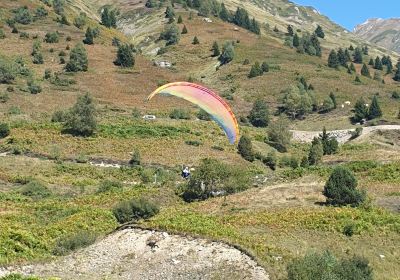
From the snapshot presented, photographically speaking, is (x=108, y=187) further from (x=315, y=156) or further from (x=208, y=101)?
(x=315, y=156)

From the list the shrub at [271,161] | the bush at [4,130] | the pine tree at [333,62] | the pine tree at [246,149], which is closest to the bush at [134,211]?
the shrub at [271,161]

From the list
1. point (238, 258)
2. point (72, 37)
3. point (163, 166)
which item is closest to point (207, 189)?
point (238, 258)

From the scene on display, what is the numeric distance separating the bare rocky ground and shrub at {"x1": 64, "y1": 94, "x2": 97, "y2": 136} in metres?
37.2

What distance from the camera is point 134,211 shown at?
2922 centimetres

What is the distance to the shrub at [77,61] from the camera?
298 feet

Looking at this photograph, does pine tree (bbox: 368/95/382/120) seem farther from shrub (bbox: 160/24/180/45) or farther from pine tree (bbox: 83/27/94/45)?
shrub (bbox: 160/24/180/45)

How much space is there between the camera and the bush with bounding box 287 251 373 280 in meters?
17.6

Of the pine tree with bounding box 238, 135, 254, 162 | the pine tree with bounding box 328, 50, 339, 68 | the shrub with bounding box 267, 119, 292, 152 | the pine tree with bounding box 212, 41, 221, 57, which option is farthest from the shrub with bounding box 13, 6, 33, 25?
the pine tree with bounding box 238, 135, 254, 162

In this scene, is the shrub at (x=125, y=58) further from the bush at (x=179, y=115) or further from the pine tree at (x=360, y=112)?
the pine tree at (x=360, y=112)

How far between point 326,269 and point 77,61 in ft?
257

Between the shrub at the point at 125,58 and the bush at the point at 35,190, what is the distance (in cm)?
5869

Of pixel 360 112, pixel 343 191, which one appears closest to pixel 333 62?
pixel 360 112

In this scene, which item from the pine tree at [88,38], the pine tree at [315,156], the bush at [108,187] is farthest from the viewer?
the pine tree at [88,38]

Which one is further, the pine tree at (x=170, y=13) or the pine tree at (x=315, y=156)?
the pine tree at (x=170, y=13)
